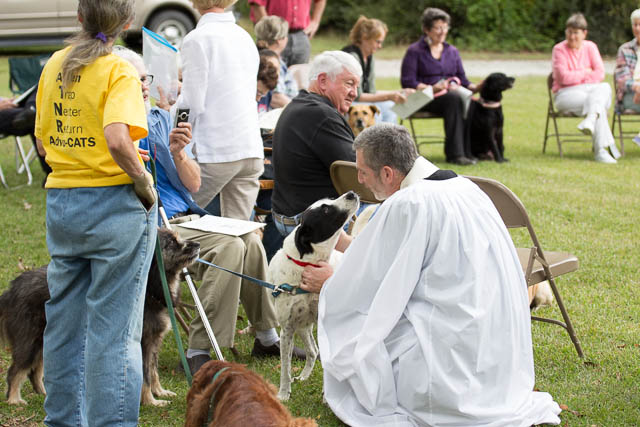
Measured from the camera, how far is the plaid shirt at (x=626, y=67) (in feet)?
33.6

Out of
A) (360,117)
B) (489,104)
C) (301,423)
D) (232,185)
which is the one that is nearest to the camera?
(301,423)

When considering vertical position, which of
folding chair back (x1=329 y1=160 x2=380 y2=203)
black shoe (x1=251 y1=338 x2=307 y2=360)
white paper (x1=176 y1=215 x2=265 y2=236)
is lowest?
black shoe (x1=251 y1=338 x2=307 y2=360)

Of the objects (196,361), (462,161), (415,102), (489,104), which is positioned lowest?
(462,161)

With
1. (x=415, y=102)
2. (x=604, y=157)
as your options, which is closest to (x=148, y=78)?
(x=415, y=102)

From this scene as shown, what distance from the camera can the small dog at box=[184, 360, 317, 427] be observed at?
8.15 feet

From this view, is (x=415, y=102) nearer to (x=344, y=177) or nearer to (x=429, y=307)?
(x=344, y=177)

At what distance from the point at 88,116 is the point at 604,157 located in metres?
8.50

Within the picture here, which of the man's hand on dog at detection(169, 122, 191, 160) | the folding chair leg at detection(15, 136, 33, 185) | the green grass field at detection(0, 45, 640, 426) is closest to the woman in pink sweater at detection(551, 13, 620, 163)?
the green grass field at detection(0, 45, 640, 426)

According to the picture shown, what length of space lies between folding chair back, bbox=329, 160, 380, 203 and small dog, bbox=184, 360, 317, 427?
5.29 ft

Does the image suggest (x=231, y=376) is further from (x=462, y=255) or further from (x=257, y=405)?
(x=462, y=255)

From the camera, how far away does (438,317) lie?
319 centimetres

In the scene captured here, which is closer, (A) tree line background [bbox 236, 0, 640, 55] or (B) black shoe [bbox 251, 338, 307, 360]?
(B) black shoe [bbox 251, 338, 307, 360]

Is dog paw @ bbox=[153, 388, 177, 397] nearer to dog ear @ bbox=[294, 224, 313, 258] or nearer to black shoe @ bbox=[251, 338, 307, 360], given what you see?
black shoe @ bbox=[251, 338, 307, 360]

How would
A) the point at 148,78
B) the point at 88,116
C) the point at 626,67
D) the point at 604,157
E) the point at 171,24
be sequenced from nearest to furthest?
the point at 88,116 → the point at 148,78 → the point at 604,157 → the point at 626,67 → the point at 171,24
